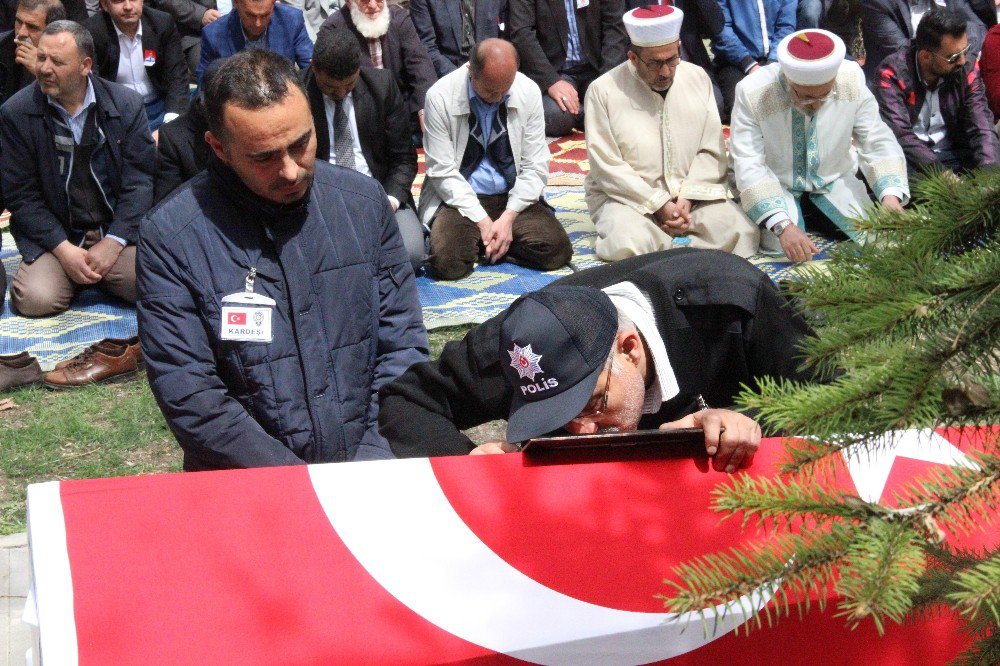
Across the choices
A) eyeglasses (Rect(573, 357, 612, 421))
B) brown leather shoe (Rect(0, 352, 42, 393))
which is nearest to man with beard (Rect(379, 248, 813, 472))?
eyeglasses (Rect(573, 357, 612, 421))

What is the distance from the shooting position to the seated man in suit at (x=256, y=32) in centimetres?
587

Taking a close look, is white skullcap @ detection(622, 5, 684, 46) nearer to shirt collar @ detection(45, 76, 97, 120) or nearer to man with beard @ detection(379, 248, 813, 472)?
shirt collar @ detection(45, 76, 97, 120)

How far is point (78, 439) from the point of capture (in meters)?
3.98

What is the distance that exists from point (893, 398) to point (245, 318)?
191 centimetres

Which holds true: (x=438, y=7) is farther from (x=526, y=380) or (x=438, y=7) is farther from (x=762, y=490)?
A: (x=762, y=490)

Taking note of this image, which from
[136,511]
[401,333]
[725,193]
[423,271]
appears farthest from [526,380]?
[725,193]

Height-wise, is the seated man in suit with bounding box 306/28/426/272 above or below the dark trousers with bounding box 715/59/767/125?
above

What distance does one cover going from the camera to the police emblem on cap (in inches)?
76.4

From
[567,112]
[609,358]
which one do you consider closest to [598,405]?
[609,358]

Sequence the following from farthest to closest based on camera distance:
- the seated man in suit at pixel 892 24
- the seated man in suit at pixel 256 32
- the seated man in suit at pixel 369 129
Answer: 1. the seated man in suit at pixel 892 24
2. the seated man in suit at pixel 256 32
3. the seated man in suit at pixel 369 129

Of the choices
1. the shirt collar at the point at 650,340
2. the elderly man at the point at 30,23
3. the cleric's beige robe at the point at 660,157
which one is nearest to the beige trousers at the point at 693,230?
the cleric's beige robe at the point at 660,157

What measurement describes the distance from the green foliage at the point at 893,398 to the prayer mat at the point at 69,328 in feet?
13.6

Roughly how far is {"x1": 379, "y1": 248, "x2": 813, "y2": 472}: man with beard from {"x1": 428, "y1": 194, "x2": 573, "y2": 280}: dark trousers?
9.81ft

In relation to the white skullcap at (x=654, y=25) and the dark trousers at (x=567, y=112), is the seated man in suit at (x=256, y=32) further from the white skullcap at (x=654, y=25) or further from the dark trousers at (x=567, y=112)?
the dark trousers at (x=567, y=112)
